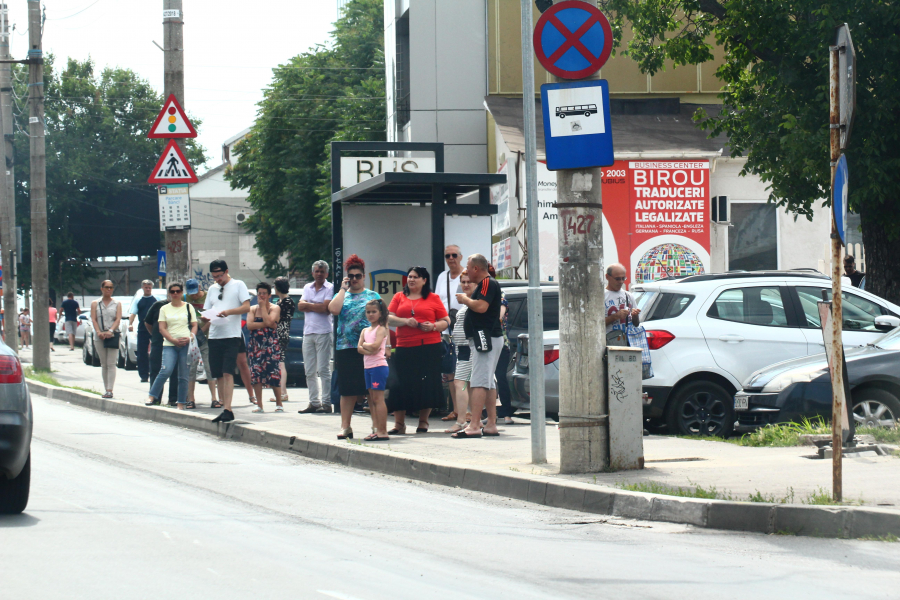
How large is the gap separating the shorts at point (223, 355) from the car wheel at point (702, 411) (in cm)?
533

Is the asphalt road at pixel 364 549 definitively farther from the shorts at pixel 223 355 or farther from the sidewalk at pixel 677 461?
the shorts at pixel 223 355

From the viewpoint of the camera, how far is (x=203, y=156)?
67.9 meters

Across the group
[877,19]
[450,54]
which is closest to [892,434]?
[877,19]

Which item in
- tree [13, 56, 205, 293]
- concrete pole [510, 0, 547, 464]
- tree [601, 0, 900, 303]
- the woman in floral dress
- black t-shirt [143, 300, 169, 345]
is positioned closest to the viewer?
concrete pole [510, 0, 547, 464]

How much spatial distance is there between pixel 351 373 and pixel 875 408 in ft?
16.7

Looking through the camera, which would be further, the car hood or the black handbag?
the black handbag

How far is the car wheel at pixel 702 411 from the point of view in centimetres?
1141

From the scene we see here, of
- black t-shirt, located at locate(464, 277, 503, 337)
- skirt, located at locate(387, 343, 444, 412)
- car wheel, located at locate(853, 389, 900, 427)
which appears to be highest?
black t-shirt, located at locate(464, 277, 503, 337)

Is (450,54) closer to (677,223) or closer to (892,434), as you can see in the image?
(677,223)

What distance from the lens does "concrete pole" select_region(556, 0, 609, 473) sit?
27.3 ft

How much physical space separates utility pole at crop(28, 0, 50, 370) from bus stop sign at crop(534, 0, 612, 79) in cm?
1656

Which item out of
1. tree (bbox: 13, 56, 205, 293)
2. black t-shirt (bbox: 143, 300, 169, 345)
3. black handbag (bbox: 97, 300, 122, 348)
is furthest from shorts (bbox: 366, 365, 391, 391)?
tree (bbox: 13, 56, 205, 293)

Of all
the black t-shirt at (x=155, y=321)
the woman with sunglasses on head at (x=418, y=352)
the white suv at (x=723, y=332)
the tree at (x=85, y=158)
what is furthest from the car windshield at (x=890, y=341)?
the tree at (x=85, y=158)

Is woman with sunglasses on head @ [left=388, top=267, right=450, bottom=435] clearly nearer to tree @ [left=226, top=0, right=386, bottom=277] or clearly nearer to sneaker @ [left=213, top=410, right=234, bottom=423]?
sneaker @ [left=213, top=410, right=234, bottom=423]
